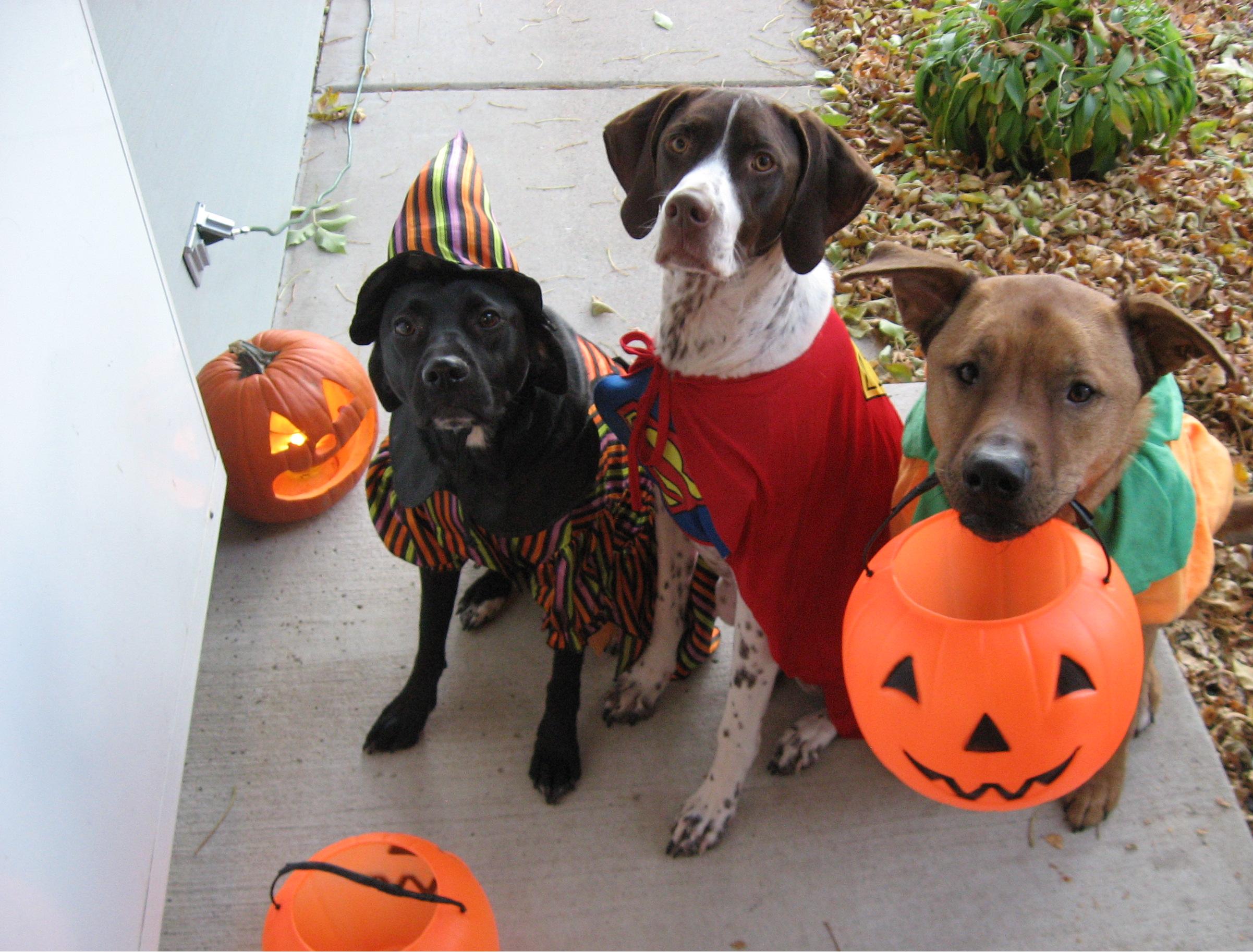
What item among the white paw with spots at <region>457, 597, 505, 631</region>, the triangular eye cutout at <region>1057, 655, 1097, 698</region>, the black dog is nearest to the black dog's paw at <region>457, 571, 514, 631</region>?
the white paw with spots at <region>457, 597, 505, 631</region>

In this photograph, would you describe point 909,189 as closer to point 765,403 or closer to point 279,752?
point 765,403

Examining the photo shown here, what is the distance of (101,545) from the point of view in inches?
83.4

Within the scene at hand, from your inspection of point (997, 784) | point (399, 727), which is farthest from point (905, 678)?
point (399, 727)

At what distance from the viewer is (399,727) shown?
2836mm

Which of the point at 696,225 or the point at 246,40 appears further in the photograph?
the point at 246,40

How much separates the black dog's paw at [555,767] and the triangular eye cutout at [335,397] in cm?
138

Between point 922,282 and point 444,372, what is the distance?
1105 mm

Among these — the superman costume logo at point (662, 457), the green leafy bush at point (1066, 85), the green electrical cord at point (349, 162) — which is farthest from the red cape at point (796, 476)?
the green leafy bush at point (1066, 85)

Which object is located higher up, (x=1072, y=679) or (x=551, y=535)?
(x=1072, y=679)

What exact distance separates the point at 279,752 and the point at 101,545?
1.01 m

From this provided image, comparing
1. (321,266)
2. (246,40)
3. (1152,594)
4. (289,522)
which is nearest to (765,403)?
(1152,594)

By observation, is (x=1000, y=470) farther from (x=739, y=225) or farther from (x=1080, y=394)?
(x=739, y=225)

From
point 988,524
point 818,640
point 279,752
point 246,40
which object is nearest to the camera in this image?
point 988,524

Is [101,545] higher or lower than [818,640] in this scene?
higher
